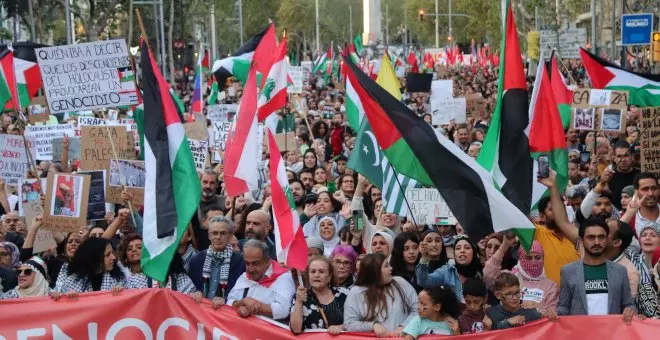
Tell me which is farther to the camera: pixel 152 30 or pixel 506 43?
pixel 152 30

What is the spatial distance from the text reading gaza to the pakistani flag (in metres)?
3.04

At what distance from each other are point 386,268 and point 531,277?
1056mm

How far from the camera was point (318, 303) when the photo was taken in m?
7.80

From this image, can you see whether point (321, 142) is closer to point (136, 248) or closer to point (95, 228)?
point (95, 228)

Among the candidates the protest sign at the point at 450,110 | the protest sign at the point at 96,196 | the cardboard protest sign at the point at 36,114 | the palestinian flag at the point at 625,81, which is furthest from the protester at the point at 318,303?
the protest sign at the point at 450,110

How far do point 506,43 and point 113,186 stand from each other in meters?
3.96

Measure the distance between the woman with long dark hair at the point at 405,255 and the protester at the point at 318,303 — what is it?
2.97ft

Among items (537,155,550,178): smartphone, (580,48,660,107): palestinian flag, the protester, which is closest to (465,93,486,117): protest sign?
(580,48,660,107): palestinian flag

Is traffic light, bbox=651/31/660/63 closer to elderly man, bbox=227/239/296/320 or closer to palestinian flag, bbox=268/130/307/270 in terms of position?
palestinian flag, bbox=268/130/307/270

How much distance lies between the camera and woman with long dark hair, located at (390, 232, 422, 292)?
345 inches

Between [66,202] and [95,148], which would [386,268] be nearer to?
[66,202]

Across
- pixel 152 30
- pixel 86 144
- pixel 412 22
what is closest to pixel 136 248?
pixel 86 144

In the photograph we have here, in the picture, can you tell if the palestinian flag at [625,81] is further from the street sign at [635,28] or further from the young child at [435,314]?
the street sign at [635,28]

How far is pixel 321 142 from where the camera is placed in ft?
62.5
